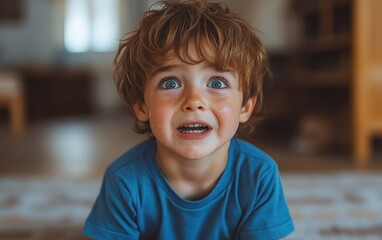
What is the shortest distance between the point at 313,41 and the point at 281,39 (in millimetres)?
726

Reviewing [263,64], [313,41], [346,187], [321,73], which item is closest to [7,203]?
[263,64]

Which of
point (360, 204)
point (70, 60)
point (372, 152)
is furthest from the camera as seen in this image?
point (70, 60)

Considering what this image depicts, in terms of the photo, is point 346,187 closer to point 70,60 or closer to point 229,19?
point 229,19

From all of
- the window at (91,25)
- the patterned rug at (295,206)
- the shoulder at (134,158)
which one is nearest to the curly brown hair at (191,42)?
the shoulder at (134,158)

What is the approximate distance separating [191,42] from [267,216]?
1.04 feet

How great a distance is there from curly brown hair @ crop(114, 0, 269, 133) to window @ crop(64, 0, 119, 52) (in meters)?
5.14

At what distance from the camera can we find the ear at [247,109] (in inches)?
32.9

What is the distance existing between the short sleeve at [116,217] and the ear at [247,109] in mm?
232

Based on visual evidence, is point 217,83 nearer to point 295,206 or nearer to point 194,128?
point 194,128

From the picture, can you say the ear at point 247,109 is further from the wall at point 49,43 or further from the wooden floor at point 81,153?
the wall at point 49,43

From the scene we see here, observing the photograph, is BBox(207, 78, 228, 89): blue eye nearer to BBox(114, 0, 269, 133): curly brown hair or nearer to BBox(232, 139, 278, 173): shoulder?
BBox(114, 0, 269, 133): curly brown hair

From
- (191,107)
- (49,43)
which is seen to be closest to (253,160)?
(191,107)

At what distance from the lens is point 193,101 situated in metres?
0.70

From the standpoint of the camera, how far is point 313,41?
302cm
